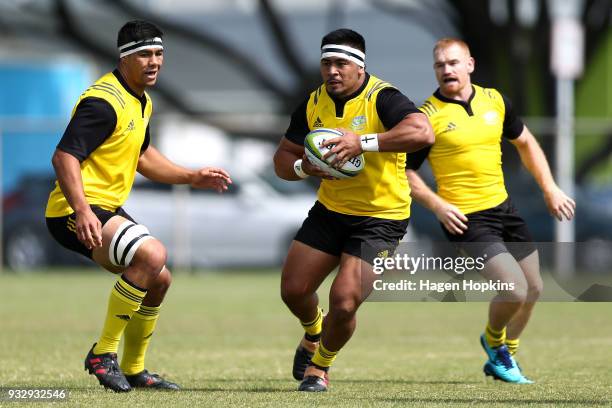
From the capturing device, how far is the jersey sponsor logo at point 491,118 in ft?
29.9

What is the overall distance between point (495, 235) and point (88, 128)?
2.91 meters

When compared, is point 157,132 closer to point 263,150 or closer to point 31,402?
point 263,150

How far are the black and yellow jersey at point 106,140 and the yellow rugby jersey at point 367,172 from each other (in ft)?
3.62

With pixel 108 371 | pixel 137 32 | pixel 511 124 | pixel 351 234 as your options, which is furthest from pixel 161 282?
pixel 511 124

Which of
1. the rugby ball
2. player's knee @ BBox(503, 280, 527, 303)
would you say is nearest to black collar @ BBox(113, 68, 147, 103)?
the rugby ball

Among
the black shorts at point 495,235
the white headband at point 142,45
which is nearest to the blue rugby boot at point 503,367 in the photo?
the black shorts at point 495,235

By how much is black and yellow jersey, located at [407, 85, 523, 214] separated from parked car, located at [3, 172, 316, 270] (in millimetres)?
12276

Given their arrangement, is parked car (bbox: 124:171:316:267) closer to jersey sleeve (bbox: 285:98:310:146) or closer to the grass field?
the grass field

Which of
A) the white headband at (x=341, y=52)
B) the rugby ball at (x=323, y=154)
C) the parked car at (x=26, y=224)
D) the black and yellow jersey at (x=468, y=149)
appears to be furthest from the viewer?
the parked car at (x=26, y=224)

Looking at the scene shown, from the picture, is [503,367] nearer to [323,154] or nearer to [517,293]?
[517,293]

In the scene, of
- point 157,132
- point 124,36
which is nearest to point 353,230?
point 124,36

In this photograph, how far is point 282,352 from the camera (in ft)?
36.7

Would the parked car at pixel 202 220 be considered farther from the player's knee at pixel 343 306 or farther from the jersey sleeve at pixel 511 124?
the player's knee at pixel 343 306

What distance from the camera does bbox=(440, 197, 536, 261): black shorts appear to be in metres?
8.91
